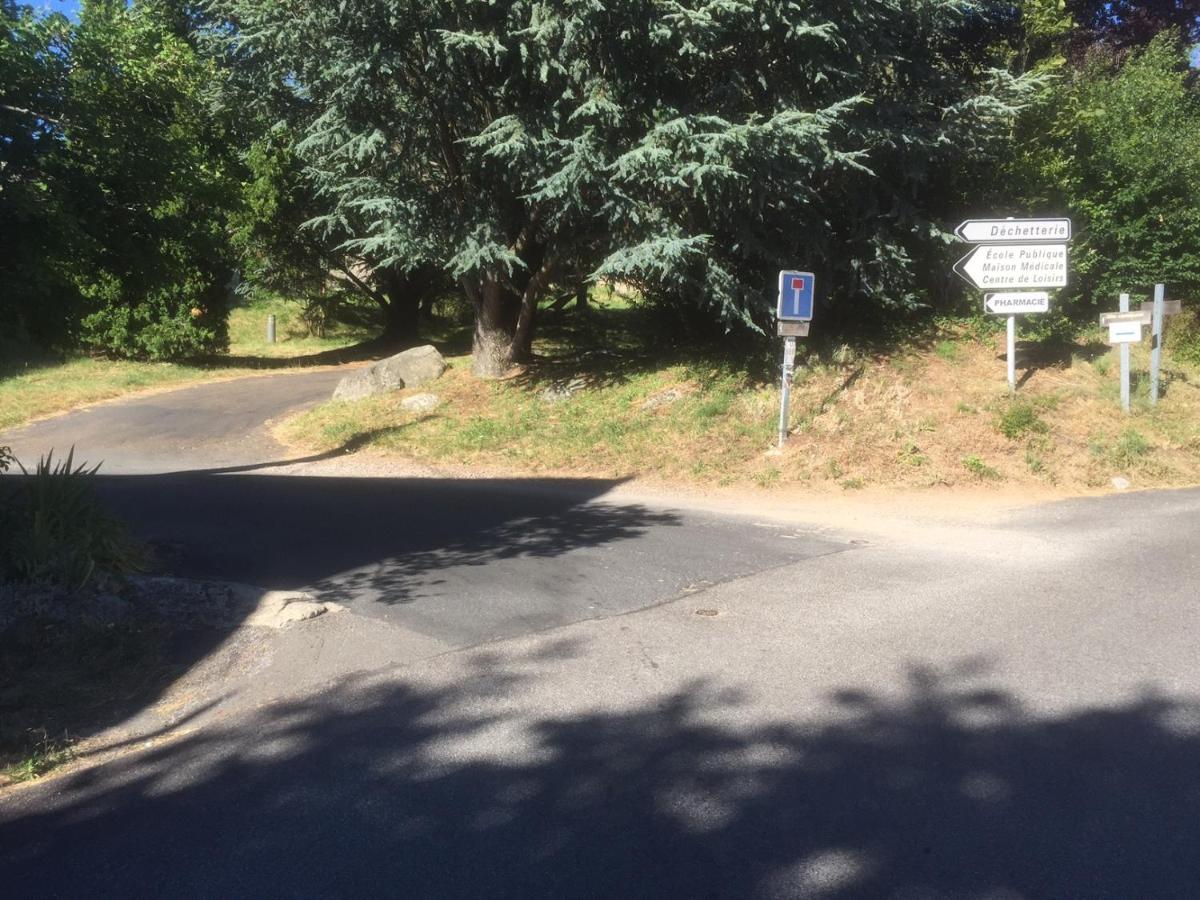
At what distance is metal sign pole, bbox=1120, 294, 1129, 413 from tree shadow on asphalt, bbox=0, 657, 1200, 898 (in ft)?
33.6

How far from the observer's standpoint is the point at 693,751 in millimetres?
5039

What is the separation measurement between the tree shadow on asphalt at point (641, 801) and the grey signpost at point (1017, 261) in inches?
408

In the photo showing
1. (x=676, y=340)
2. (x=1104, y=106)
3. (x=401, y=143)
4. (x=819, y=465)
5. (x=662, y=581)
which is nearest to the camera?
(x=662, y=581)

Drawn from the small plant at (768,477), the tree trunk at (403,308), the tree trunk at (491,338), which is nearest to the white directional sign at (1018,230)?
the small plant at (768,477)

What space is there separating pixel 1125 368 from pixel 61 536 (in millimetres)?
13078

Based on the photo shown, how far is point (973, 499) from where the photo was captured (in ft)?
42.6

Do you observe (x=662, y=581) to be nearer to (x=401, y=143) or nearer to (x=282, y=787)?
(x=282, y=787)

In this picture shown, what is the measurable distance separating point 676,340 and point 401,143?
6411 millimetres

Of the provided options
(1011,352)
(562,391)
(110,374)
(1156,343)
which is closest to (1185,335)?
(1156,343)

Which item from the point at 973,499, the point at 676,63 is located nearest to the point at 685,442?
the point at 973,499

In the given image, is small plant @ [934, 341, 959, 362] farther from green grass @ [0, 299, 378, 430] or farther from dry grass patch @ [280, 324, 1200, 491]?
green grass @ [0, 299, 378, 430]

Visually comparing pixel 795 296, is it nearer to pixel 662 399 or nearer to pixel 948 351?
pixel 662 399

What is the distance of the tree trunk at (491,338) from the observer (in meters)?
21.0

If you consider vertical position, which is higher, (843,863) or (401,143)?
(401,143)
